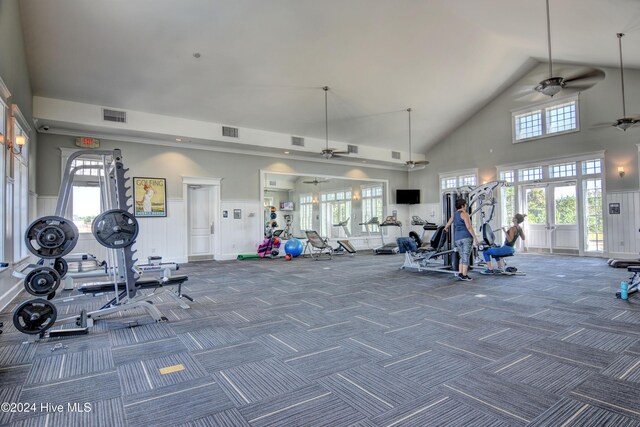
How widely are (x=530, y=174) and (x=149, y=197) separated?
10815 mm

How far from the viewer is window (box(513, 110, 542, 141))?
1026cm

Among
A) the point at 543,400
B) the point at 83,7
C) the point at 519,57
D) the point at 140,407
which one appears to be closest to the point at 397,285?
the point at 543,400

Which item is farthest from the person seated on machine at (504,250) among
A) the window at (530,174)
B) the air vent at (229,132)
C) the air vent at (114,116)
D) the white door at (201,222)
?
the air vent at (114,116)

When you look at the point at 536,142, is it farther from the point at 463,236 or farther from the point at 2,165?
the point at 2,165

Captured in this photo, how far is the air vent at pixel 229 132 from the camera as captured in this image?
9273mm

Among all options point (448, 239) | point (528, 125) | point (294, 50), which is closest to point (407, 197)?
point (528, 125)

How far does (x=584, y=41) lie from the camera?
734 centimetres

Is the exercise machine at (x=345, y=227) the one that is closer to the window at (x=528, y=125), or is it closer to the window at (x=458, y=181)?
the window at (x=458, y=181)

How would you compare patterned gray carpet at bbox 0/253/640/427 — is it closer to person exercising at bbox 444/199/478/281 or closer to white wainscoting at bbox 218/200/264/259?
person exercising at bbox 444/199/478/281

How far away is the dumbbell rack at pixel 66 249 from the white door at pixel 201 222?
5676mm

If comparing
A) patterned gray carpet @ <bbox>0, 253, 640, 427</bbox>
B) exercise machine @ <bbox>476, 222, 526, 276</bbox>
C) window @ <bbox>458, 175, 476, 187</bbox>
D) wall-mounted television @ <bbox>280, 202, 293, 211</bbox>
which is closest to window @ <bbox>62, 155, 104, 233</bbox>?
patterned gray carpet @ <bbox>0, 253, 640, 427</bbox>

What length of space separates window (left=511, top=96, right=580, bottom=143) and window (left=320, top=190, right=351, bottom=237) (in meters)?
5.81

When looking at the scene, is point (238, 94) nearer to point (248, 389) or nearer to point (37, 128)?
point (37, 128)

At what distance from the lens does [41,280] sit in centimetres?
339
